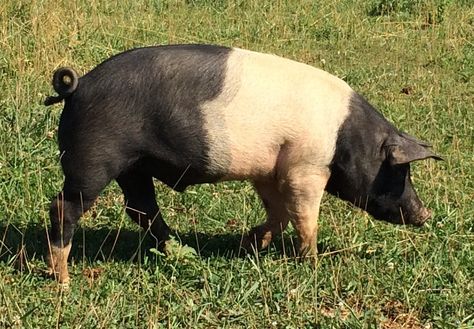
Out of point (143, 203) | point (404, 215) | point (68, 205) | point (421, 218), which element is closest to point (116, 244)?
point (143, 203)

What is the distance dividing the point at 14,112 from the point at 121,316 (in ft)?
8.71

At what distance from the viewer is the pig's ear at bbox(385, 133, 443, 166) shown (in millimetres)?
4672

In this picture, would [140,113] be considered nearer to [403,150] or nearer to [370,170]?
[370,170]

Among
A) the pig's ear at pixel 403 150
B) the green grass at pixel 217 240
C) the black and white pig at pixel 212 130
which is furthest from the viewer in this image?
the pig's ear at pixel 403 150

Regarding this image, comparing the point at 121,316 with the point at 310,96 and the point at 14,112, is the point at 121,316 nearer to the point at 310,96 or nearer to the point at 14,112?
the point at 310,96

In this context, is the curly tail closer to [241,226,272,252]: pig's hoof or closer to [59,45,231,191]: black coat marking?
[59,45,231,191]: black coat marking

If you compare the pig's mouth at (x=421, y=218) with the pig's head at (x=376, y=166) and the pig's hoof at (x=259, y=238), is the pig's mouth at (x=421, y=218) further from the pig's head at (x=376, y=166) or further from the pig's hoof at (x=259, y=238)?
the pig's hoof at (x=259, y=238)

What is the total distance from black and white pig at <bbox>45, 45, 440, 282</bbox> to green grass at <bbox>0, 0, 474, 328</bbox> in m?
0.30

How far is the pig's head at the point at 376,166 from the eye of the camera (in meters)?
4.60

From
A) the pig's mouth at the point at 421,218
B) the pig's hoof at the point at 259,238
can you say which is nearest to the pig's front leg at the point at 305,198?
the pig's hoof at the point at 259,238

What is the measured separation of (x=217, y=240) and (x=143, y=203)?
1.93 feet

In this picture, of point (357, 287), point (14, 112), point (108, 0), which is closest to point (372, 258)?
point (357, 287)

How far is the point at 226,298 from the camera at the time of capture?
4.26m

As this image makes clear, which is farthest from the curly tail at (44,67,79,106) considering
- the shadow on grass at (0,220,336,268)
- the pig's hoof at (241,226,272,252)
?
the pig's hoof at (241,226,272,252)
